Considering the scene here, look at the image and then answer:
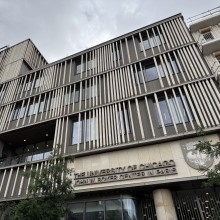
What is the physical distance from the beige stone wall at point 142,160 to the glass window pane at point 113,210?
3.41ft

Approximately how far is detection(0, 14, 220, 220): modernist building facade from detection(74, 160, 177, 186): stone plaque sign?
0.20 ft

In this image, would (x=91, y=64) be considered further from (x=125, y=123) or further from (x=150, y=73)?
(x=125, y=123)

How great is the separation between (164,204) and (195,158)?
3.23m

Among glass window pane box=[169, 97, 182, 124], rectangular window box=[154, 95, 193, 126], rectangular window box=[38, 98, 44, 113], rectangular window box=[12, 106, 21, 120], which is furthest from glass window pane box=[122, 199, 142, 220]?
rectangular window box=[12, 106, 21, 120]

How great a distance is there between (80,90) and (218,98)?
11830 millimetres

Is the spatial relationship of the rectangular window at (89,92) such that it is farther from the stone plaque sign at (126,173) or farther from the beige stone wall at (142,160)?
the stone plaque sign at (126,173)

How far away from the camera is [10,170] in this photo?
16.9 meters

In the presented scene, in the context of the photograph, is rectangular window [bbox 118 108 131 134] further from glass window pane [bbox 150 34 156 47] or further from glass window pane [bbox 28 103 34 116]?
glass window pane [bbox 28 103 34 116]

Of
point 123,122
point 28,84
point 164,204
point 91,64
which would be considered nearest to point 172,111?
point 123,122

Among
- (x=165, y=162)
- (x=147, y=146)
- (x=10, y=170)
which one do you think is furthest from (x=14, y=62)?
(x=165, y=162)

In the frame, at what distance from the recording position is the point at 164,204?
1202cm

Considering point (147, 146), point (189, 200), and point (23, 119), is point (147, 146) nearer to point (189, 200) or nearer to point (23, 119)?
point (189, 200)

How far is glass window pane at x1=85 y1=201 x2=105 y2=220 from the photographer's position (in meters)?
12.8

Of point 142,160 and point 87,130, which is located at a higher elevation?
point 87,130
